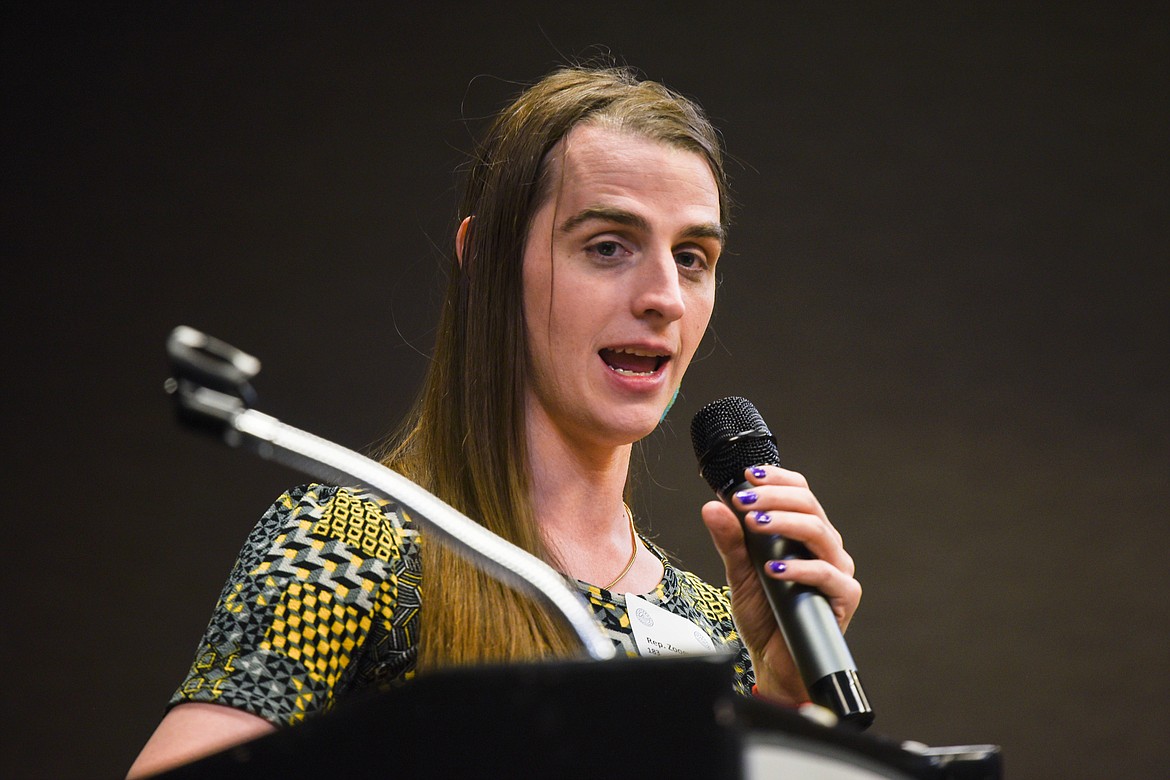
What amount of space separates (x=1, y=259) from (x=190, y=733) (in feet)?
6.27

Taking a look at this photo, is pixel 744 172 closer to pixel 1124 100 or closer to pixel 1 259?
pixel 1124 100

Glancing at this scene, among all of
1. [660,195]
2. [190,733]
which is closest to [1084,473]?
[660,195]

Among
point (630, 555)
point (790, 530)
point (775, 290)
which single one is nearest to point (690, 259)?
point (630, 555)

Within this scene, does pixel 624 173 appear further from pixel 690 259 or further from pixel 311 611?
pixel 311 611

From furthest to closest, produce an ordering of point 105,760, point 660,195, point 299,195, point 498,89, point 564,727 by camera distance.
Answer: point 498,89
point 299,195
point 105,760
point 660,195
point 564,727

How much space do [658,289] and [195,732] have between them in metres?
0.69

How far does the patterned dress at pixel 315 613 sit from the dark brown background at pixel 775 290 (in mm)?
1453

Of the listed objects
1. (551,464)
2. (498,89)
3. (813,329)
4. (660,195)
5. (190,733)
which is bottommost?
(190,733)

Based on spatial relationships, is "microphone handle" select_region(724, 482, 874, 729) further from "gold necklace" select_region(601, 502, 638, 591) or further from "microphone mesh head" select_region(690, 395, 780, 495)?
"gold necklace" select_region(601, 502, 638, 591)

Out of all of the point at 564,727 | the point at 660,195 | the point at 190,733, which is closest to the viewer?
the point at 564,727

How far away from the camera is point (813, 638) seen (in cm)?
97

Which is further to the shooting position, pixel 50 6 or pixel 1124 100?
pixel 1124 100

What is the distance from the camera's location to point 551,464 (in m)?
1.41

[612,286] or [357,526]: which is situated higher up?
[612,286]
